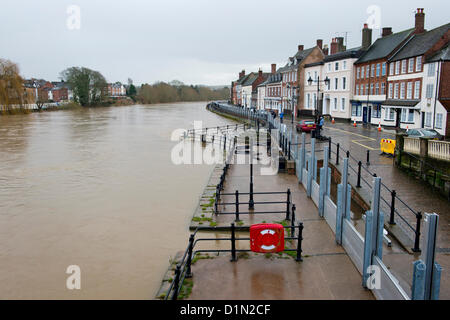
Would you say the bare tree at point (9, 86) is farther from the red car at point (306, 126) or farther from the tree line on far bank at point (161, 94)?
the tree line on far bank at point (161, 94)

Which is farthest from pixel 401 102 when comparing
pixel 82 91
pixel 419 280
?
pixel 82 91

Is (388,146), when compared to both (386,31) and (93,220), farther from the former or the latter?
(386,31)

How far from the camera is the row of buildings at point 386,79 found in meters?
28.8

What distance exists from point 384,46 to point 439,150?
27706mm

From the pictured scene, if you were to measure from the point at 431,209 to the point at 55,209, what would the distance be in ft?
45.1

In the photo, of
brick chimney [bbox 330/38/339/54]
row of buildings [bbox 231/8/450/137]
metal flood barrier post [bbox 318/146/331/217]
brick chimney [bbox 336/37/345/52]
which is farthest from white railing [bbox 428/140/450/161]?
brick chimney [bbox 336/37/345/52]

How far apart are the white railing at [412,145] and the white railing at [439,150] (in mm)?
639

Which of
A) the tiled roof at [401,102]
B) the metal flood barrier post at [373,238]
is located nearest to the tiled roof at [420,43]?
the tiled roof at [401,102]

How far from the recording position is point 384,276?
22.1 feet

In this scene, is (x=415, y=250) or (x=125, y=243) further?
(x=125, y=243)

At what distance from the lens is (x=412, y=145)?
16422 millimetres
